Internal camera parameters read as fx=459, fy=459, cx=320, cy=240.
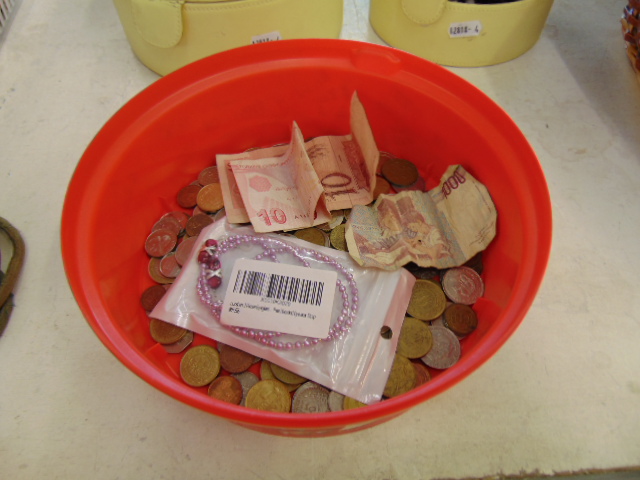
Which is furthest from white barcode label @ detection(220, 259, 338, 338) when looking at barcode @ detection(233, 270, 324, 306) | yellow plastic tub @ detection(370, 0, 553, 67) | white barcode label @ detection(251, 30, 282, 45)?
yellow plastic tub @ detection(370, 0, 553, 67)

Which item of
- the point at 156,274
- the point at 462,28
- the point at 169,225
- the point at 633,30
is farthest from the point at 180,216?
the point at 633,30

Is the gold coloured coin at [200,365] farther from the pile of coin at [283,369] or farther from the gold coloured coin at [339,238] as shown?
the gold coloured coin at [339,238]

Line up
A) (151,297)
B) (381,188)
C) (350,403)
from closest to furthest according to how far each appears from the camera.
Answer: (350,403)
(151,297)
(381,188)

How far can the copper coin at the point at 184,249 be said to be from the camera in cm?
88

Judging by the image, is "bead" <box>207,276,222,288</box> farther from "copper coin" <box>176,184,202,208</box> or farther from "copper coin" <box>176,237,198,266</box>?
"copper coin" <box>176,184,202,208</box>

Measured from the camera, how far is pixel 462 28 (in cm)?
106

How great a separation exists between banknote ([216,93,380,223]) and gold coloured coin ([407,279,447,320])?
8.2 inches

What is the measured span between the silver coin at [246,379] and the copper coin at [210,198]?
335 mm

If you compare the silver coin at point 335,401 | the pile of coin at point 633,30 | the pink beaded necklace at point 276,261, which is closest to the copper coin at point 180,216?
the pink beaded necklace at point 276,261

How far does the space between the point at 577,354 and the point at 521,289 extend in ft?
0.97

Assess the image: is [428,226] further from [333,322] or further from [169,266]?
[169,266]

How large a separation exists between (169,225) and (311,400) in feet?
1.45

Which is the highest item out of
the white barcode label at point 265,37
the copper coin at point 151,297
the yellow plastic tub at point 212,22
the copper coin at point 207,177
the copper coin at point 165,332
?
the yellow plastic tub at point 212,22

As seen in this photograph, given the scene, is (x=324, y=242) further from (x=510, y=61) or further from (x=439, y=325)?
(x=510, y=61)
